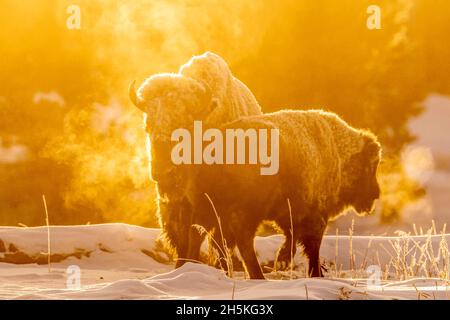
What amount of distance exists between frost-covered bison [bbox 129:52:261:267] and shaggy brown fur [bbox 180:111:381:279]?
0.16 m

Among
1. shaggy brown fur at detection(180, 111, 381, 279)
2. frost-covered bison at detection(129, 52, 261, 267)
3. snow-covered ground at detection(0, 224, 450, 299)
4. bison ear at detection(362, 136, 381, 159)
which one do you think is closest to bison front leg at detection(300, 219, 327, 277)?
shaggy brown fur at detection(180, 111, 381, 279)

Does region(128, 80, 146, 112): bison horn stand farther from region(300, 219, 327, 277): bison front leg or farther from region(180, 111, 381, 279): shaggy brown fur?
region(300, 219, 327, 277): bison front leg

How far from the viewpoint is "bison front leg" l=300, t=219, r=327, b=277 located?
20.8 ft

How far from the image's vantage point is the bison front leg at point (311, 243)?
6348 mm

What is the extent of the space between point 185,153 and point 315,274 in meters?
1.81

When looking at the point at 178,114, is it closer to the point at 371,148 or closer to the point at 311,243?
the point at 311,243

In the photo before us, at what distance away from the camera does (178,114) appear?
5.95m

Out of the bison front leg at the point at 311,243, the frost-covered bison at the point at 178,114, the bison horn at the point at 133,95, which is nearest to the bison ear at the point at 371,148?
the bison front leg at the point at 311,243

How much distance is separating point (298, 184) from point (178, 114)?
4.53 feet

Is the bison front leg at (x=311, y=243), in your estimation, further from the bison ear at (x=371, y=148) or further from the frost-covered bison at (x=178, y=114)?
the bison ear at (x=371, y=148)

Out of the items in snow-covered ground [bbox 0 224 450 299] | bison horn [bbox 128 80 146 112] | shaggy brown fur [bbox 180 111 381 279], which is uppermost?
bison horn [bbox 128 80 146 112]

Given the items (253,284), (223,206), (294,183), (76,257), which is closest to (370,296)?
(253,284)

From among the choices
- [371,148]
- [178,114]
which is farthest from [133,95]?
[371,148]

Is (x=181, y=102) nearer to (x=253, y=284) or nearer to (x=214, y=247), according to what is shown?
(x=214, y=247)
